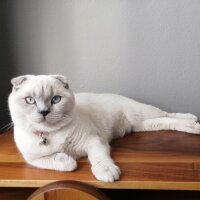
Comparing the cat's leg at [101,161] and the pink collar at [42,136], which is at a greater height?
the pink collar at [42,136]

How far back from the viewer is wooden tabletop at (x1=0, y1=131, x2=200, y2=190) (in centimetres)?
82

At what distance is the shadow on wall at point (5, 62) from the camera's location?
1.36 meters

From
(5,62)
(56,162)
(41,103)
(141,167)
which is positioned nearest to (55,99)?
(41,103)

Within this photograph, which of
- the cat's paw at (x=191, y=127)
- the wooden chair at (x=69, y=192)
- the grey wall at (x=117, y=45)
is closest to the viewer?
the wooden chair at (x=69, y=192)

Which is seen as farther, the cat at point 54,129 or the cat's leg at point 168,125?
the cat's leg at point 168,125

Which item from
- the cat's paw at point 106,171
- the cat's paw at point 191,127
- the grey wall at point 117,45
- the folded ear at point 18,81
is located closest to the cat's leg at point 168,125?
the cat's paw at point 191,127

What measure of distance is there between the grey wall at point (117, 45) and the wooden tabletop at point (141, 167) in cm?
30

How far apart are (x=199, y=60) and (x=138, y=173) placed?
2.09ft

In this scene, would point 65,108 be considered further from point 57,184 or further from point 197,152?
point 197,152

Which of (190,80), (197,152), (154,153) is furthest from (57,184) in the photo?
(190,80)

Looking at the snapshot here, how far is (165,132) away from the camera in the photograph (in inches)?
46.9

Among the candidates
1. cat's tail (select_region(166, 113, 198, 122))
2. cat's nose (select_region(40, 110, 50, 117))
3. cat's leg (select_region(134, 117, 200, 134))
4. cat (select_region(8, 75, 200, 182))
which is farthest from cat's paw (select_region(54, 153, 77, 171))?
cat's tail (select_region(166, 113, 198, 122))

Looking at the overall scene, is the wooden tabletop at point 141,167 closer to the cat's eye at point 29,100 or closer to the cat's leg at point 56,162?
the cat's leg at point 56,162

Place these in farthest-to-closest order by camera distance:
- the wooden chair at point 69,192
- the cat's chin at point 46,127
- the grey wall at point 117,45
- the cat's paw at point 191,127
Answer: the grey wall at point 117,45 → the cat's paw at point 191,127 → the cat's chin at point 46,127 → the wooden chair at point 69,192
